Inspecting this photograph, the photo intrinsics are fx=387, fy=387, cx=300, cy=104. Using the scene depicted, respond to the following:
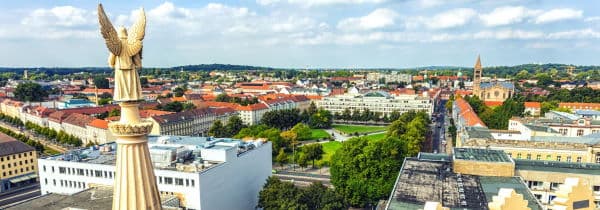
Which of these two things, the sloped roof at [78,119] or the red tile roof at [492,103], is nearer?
the sloped roof at [78,119]

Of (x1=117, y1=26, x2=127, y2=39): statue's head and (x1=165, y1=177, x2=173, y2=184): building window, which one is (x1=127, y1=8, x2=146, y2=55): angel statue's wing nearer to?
(x1=117, y1=26, x2=127, y2=39): statue's head

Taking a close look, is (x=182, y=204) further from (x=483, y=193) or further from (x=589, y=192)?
Result: (x=589, y=192)

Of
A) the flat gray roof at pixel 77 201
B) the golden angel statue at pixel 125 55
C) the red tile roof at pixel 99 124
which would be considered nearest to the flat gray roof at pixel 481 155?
Result: the flat gray roof at pixel 77 201

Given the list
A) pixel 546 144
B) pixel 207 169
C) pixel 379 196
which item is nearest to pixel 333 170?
pixel 379 196

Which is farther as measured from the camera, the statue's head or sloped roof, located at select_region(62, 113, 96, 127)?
sloped roof, located at select_region(62, 113, 96, 127)

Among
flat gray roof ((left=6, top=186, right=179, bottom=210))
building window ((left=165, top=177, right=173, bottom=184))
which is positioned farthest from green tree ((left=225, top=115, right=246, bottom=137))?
flat gray roof ((left=6, top=186, right=179, bottom=210))

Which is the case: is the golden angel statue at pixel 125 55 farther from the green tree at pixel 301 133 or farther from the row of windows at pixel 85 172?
the green tree at pixel 301 133

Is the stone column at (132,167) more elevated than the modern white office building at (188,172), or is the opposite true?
the stone column at (132,167)
